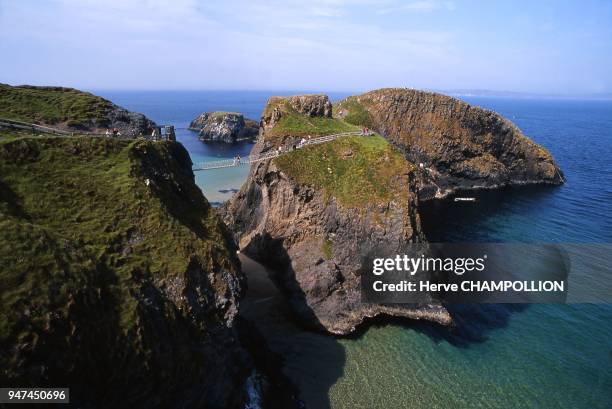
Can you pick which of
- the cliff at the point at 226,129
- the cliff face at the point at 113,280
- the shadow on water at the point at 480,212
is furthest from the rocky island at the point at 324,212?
the cliff at the point at 226,129

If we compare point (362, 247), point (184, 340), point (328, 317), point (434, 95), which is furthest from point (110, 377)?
point (434, 95)

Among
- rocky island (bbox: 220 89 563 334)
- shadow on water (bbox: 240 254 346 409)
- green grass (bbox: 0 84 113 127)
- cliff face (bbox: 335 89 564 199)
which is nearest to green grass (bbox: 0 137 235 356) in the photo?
green grass (bbox: 0 84 113 127)

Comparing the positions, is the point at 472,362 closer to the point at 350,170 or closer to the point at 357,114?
the point at 350,170

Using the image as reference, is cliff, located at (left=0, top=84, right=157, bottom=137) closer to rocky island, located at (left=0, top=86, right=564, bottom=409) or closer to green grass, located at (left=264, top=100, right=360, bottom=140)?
rocky island, located at (left=0, top=86, right=564, bottom=409)

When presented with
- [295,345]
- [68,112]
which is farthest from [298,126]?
[295,345]

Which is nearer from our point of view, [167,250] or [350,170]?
[167,250]

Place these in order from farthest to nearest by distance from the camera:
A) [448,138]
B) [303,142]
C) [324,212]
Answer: [448,138]
[303,142]
[324,212]

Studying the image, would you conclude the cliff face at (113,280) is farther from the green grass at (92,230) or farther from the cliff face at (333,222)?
the cliff face at (333,222)
